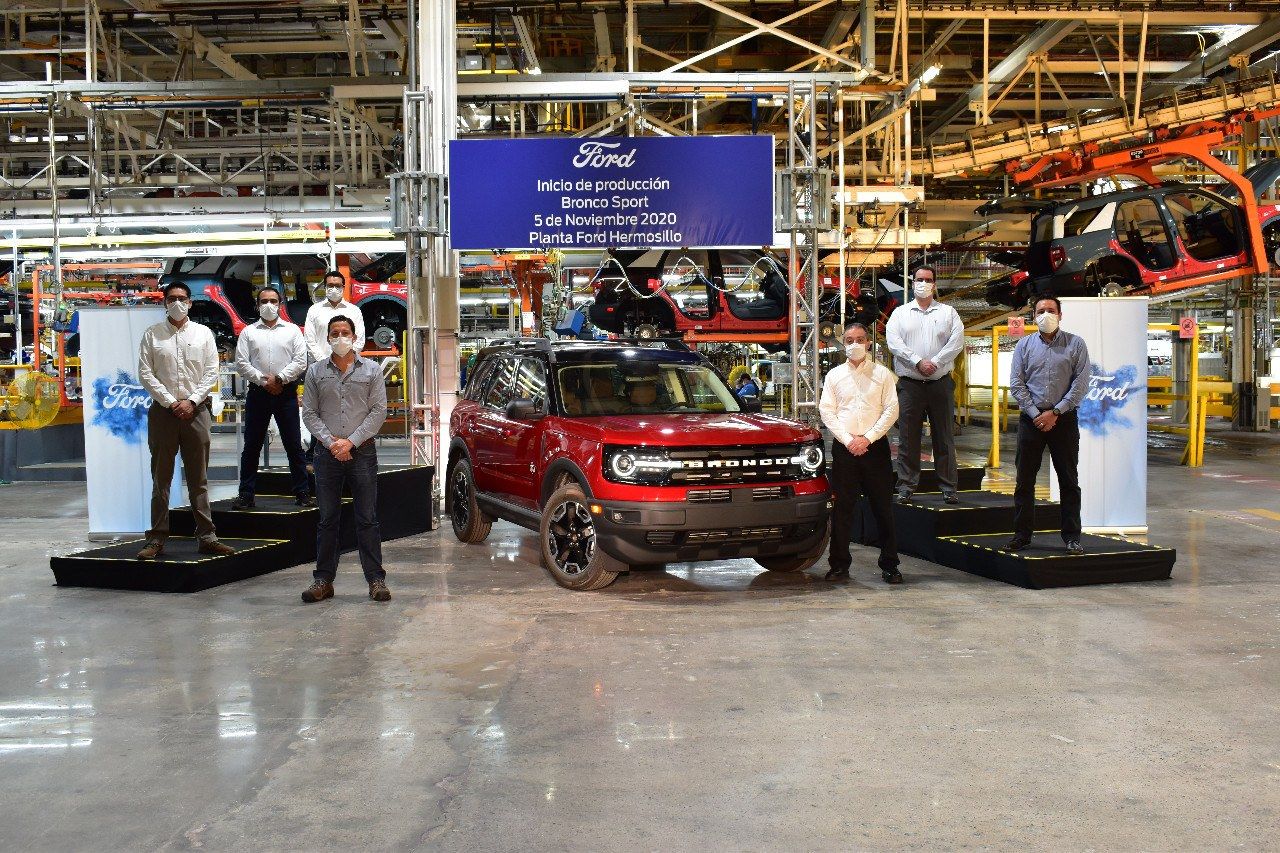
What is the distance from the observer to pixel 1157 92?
20047mm

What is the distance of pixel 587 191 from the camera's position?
35.5 feet

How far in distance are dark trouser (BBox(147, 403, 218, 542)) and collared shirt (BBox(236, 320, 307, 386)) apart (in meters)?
1.02

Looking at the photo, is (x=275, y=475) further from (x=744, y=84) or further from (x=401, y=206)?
(x=744, y=84)

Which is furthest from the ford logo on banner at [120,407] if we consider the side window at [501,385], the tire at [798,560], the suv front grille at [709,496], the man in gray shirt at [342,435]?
the tire at [798,560]

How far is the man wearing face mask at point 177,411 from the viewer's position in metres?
8.31

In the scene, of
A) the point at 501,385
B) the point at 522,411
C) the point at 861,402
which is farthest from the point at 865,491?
the point at 501,385

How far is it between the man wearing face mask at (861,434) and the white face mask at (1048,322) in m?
1.14

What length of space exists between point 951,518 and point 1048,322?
1671 millimetres

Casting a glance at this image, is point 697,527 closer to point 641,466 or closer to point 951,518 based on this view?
point 641,466

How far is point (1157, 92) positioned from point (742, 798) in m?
19.3

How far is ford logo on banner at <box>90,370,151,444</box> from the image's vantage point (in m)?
10.1

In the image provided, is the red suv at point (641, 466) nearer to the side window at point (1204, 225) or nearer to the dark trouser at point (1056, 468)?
the dark trouser at point (1056, 468)

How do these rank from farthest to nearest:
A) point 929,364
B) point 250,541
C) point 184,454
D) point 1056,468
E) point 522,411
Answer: point 929,364
point 250,541
point 522,411
point 184,454
point 1056,468

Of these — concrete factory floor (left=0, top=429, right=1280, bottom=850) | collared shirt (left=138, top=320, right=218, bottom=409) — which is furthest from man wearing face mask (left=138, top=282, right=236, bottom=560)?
concrete factory floor (left=0, top=429, right=1280, bottom=850)
